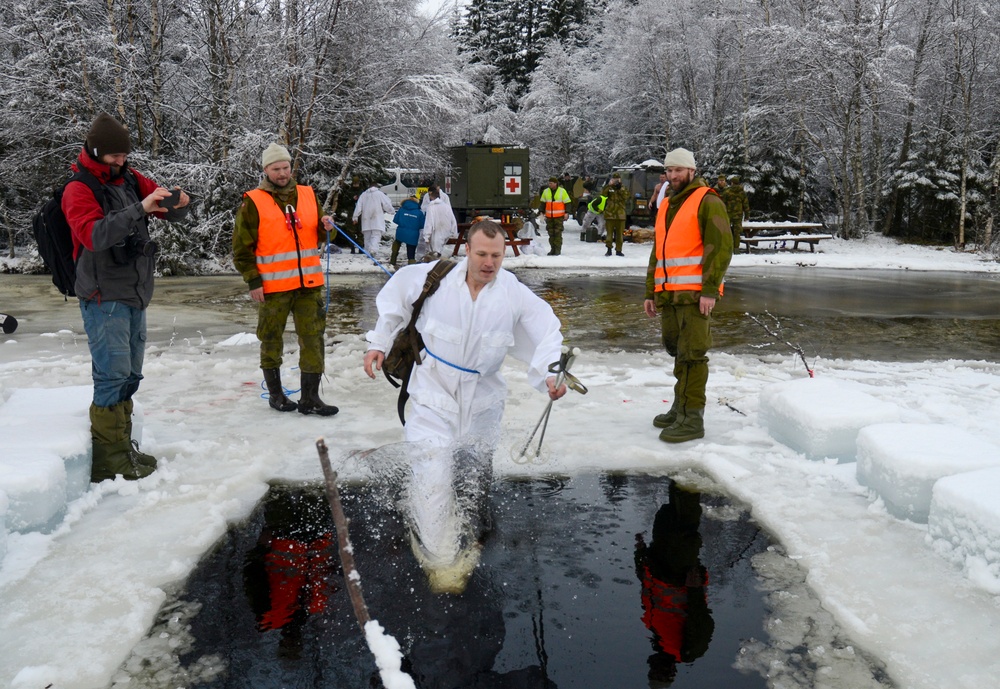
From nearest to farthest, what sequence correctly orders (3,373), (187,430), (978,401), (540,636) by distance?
(540,636), (187,430), (978,401), (3,373)

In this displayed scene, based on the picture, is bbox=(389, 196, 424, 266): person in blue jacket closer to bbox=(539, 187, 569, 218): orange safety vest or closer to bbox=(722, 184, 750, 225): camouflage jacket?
bbox=(539, 187, 569, 218): orange safety vest

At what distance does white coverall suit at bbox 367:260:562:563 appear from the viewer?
4.18m

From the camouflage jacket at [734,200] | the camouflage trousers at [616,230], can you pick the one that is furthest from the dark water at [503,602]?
the camouflage trousers at [616,230]

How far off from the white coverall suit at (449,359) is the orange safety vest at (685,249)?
192 centimetres

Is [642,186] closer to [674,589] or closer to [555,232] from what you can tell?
[555,232]

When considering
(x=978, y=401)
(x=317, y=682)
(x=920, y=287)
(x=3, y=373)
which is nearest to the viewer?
(x=317, y=682)

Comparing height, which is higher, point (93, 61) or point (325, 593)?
point (93, 61)

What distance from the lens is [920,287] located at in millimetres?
16953

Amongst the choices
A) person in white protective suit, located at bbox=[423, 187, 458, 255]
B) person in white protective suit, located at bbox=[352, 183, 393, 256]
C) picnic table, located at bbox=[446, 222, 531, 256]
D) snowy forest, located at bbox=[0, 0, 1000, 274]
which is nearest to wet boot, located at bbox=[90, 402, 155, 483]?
snowy forest, located at bbox=[0, 0, 1000, 274]

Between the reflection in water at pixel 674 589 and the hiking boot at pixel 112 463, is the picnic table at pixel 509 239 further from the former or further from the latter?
the reflection in water at pixel 674 589

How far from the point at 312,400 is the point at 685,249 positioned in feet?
9.99

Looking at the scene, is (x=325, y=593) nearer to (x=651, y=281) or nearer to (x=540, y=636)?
(x=540, y=636)

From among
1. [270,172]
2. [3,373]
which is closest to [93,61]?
[3,373]

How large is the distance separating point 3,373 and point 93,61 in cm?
1223
